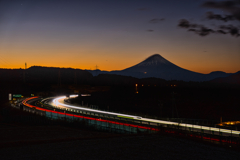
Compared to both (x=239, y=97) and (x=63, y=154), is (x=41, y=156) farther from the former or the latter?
(x=239, y=97)

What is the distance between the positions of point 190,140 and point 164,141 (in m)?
2.48

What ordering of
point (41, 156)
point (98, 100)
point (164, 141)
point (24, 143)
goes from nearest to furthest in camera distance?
point (41, 156)
point (24, 143)
point (164, 141)
point (98, 100)

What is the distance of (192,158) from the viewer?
12.5 m

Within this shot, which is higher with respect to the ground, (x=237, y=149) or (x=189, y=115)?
(x=237, y=149)

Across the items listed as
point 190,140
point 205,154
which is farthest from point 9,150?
point 190,140

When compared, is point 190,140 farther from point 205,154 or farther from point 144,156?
point 144,156

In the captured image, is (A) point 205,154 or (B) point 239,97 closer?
(A) point 205,154

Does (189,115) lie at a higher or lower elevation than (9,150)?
lower

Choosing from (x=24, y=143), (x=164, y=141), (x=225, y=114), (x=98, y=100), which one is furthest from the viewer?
(x=98, y=100)

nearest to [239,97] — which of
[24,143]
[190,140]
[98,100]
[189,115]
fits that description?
[189,115]

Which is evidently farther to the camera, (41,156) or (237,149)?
(237,149)

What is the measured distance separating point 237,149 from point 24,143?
1455 centimetres

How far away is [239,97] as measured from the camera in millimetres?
112562

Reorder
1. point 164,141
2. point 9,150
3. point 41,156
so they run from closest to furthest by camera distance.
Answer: point 41,156 → point 9,150 → point 164,141
